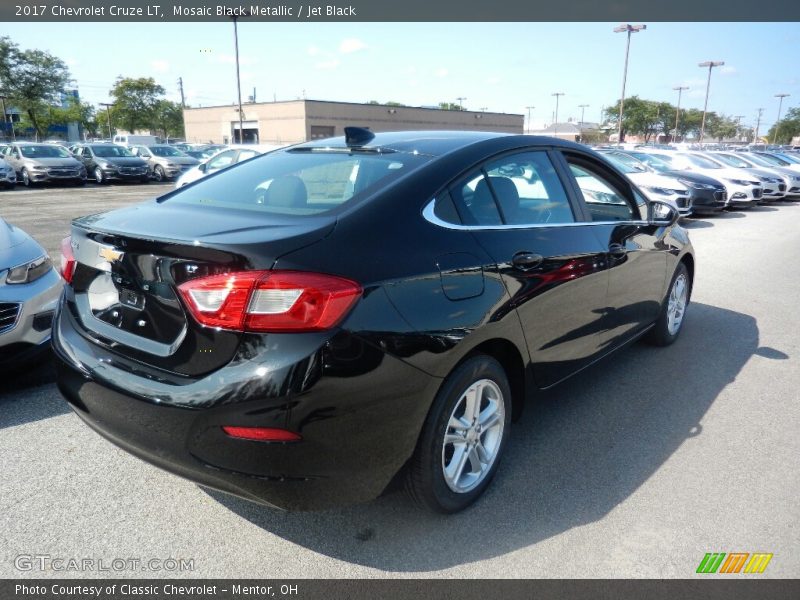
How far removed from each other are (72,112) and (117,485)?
271 feet

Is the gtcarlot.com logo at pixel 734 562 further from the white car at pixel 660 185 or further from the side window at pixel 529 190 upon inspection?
the white car at pixel 660 185

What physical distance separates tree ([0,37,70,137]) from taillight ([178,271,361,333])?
49315 millimetres

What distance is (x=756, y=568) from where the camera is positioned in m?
2.46

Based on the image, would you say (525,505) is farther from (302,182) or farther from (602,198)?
(602,198)

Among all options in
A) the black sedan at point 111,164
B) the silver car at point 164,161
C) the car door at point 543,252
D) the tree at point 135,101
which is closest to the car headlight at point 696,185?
the car door at point 543,252

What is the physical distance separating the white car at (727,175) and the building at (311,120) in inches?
1599

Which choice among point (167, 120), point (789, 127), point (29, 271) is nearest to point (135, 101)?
point (167, 120)

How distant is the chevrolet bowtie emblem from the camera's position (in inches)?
92.4

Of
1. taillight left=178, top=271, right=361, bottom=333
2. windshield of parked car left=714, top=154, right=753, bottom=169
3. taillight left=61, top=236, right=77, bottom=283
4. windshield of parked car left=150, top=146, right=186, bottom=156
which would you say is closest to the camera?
taillight left=178, top=271, right=361, bottom=333

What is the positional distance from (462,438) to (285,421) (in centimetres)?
95

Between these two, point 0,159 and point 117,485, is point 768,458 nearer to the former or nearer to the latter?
point 117,485

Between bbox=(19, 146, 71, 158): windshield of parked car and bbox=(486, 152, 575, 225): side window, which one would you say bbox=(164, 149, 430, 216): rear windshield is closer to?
bbox=(486, 152, 575, 225): side window

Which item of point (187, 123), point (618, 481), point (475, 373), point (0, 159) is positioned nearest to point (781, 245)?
point (618, 481)

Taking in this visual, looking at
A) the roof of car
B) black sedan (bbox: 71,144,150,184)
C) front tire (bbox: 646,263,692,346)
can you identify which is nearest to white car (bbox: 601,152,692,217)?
front tire (bbox: 646,263,692,346)
